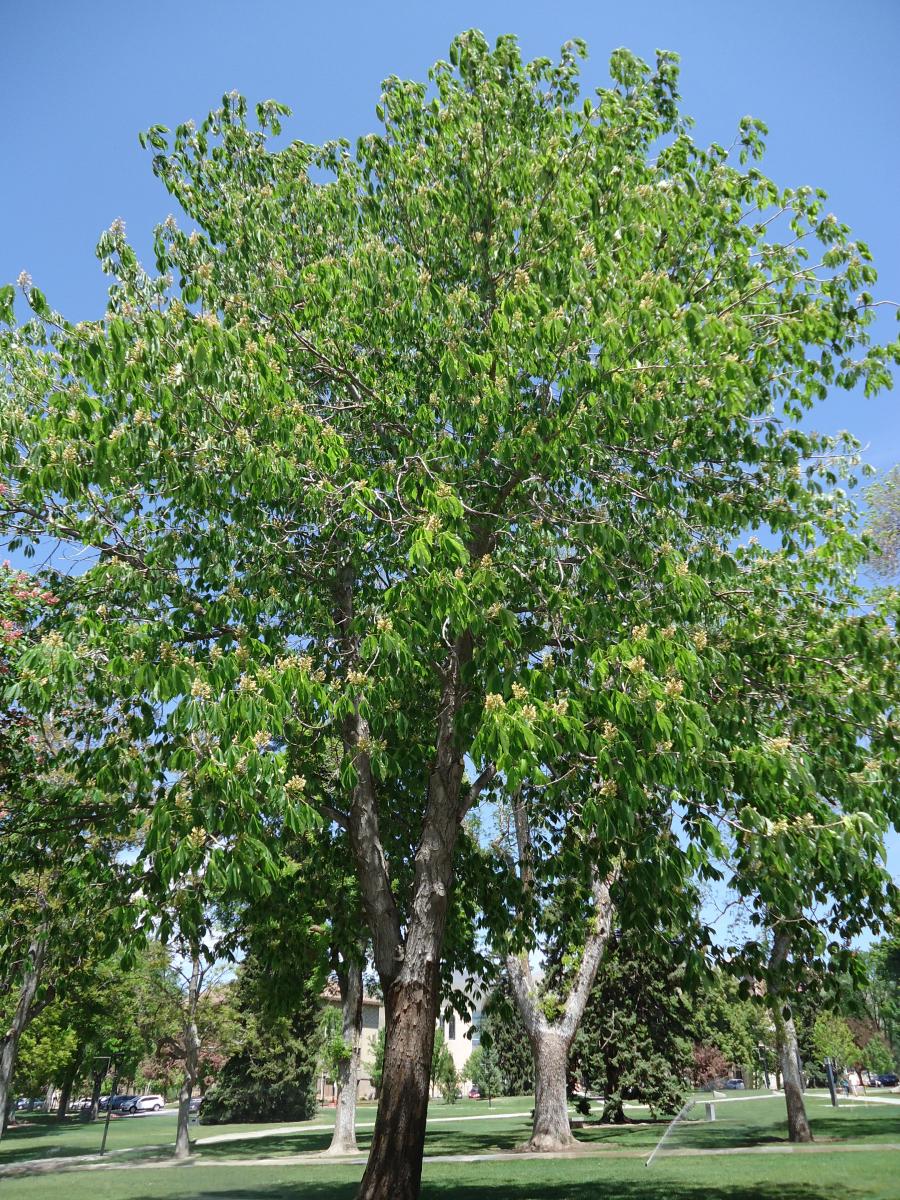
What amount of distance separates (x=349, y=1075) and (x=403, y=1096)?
21.8 m

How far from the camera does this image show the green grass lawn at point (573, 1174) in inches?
617

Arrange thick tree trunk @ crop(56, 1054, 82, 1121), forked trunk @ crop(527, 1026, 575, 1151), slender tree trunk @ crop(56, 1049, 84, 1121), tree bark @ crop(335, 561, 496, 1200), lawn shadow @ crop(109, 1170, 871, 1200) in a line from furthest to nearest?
1. thick tree trunk @ crop(56, 1054, 82, 1121)
2. slender tree trunk @ crop(56, 1049, 84, 1121)
3. forked trunk @ crop(527, 1026, 575, 1151)
4. lawn shadow @ crop(109, 1170, 871, 1200)
5. tree bark @ crop(335, 561, 496, 1200)

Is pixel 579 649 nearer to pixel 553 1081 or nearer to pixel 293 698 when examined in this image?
pixel 293 698

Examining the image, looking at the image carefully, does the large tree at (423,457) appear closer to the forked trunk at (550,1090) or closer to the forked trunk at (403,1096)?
the forked trunk at (403,1096)

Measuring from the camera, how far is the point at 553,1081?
23688 mm

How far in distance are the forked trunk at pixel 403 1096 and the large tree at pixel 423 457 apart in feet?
0.12

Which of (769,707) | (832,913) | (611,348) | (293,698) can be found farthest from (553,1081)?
(611,348)

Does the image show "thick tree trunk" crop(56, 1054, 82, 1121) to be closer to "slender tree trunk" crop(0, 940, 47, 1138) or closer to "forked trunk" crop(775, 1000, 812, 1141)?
"slender tree trunk" crop(0, 940, 47, 1138)

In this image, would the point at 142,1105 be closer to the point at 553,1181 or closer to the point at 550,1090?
the point at 550,1090

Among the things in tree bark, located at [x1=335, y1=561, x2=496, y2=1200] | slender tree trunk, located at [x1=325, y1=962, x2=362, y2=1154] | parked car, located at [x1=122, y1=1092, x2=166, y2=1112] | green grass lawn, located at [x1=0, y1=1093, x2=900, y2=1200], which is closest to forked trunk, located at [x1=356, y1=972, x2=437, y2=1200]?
tree bark, located at [x1=335, y1=561, x2=496, y2=1200]

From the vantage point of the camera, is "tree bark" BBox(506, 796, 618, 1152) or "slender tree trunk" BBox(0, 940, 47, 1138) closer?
"tree bark" BBox(506, 796, 618, 1152)

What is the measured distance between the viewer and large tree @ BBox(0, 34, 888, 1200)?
7.95 metres

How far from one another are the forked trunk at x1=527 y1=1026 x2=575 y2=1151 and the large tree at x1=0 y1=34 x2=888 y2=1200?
13607 mm

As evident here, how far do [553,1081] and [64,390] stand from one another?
895 inches
